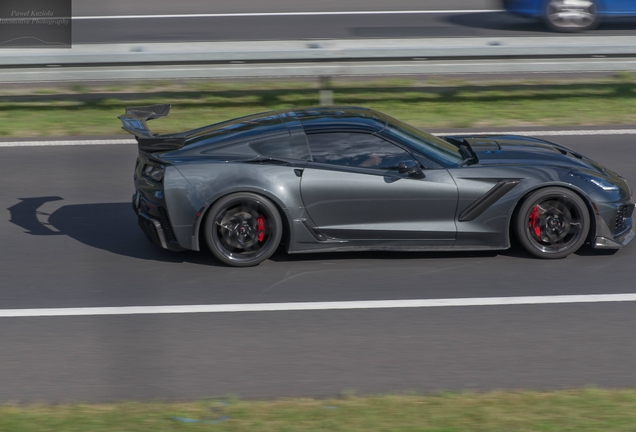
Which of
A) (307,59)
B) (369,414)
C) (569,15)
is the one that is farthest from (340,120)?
(569,15)

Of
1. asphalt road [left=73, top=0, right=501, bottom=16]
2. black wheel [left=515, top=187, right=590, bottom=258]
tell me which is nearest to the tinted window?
black wheel [left=515, top=187, right=590, bottom=258]

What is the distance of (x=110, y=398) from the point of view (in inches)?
187

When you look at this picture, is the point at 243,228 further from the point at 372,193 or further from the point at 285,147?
the point at 372,193

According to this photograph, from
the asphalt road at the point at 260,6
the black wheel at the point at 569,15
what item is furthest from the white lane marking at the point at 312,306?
the asphalt road at the point at 260,6

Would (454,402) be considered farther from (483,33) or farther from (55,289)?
(483,33)

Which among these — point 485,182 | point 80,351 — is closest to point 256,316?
point 80,351

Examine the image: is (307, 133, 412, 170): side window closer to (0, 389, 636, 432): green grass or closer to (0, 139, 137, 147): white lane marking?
(0, 389, 636, 432): green grass

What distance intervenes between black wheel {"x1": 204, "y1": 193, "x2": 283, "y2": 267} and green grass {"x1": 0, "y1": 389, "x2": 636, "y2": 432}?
2287 millimetres

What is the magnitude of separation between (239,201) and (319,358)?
73.3 inches

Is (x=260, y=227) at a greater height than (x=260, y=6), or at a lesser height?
lesser

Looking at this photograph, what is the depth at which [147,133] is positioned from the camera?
7.04 m

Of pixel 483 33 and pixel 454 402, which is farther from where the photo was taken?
pixel 483 33

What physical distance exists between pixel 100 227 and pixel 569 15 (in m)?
11.3

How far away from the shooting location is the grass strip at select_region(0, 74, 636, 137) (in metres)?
11.6
